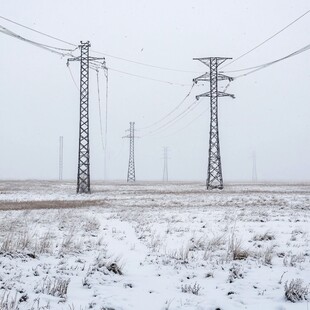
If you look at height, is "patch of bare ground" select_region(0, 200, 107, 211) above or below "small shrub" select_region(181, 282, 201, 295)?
below

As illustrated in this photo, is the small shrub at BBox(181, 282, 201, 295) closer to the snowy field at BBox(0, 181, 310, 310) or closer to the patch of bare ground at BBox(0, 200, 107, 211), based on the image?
the snowy field at BBox(0, 181, 310, 310)

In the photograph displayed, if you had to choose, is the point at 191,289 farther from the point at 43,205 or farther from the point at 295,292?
the point at 43,205

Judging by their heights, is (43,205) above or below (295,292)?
below

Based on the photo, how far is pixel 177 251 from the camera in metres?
8.48

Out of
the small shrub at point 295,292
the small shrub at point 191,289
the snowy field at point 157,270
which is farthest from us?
the small shrub at point 191,289

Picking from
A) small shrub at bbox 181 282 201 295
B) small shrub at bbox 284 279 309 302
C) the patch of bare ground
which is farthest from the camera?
the patch of bare ground

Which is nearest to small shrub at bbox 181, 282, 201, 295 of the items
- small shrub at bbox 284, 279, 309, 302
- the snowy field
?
the snowy field

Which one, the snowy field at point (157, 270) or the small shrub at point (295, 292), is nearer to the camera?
the snowy field at point (157, 270)

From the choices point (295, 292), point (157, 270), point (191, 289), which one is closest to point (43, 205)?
point (157, 270)

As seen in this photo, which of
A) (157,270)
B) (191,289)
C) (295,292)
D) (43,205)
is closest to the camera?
(295,292)

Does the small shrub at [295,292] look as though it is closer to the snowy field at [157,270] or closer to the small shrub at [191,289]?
the snowy field at [157,270]

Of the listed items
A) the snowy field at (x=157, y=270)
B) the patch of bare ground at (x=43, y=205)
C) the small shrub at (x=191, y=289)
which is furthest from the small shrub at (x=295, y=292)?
the patch of bare ground at (x=43, y=205)

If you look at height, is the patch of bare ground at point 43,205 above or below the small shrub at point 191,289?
below

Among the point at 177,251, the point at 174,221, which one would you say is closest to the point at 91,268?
the point at 177,251
